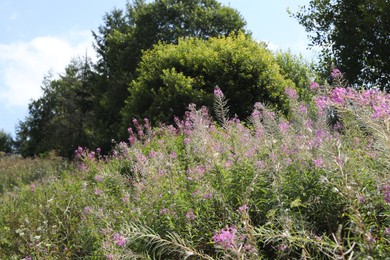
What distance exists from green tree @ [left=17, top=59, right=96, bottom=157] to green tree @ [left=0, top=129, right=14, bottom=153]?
5.33m

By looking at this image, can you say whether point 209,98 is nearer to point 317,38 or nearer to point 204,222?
point 317,38

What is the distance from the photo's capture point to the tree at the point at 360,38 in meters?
12.1

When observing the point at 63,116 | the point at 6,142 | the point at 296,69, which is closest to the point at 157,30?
the point at 296,69

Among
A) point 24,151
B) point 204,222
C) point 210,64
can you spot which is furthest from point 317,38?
point 24,151

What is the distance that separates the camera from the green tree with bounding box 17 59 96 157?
34156 mm

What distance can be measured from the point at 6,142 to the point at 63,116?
17.2m

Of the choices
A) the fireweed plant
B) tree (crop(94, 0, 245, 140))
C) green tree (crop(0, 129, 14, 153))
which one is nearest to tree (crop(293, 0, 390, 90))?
the fireweed plant

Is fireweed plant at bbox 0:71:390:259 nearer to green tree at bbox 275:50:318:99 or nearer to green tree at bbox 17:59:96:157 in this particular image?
green tree at bbox 275:50:318:99

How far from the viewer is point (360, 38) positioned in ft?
40.8

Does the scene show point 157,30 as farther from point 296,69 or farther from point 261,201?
point 261,201

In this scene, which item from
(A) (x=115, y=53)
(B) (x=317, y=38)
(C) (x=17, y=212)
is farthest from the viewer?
(A) (x=115, y=53)

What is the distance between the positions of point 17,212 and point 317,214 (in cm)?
430

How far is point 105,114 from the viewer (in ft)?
98.5

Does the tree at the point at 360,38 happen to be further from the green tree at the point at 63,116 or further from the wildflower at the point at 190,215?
the green tree at the point at 63,116
